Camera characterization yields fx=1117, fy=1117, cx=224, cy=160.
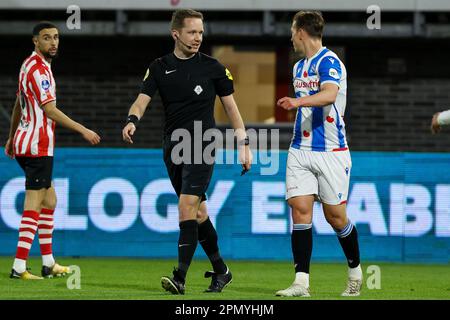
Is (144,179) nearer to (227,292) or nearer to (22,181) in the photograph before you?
(22,181)

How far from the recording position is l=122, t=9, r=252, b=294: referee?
8.48m

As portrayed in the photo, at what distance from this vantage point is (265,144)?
54.3ft

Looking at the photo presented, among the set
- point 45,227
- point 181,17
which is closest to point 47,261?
point 45,227

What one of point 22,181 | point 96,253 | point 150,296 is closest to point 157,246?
point 96,253

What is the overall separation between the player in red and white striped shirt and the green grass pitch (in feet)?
1.25

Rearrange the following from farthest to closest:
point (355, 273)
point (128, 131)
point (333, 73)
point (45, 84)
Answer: point (45, 84) → point (355, 273) → point (128, 131) → point (333, 73)

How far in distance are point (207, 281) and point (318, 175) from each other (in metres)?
2.34

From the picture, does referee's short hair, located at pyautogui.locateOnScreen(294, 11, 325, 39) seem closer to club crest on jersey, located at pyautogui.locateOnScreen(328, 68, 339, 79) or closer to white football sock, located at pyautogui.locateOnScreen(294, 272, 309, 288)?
club crest on jersey, located at pyautogui.locateOnScreen(328, 68, 339, 79)

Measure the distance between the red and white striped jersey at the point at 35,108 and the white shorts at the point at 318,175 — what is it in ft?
9.33

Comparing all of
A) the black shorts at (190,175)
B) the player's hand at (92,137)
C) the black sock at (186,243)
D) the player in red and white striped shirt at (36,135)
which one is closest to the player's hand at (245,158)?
the black shorts at (190,175)

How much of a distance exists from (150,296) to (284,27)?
8457 mm

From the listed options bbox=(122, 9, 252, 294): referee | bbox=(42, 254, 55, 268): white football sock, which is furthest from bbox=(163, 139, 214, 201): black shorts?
bbox=(42, 254, 55, 268): white football sock

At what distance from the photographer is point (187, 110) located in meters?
8.61

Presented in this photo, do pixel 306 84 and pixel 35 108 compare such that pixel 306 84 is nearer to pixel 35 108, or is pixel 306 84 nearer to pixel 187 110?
pixel 187 110
